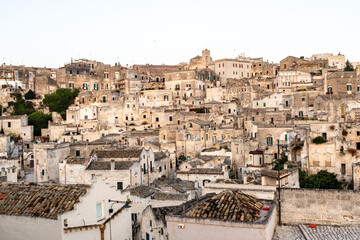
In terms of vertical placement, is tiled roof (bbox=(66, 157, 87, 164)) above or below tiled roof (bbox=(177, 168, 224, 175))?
above

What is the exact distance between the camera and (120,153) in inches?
1271

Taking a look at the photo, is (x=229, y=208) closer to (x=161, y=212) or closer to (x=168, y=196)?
(x=161, y=212)

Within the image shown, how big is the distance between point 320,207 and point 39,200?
10135 mm

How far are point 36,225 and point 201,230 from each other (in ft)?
19.1

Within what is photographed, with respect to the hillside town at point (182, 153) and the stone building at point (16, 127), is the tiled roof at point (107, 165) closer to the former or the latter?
the hillside town at point (182, 153)

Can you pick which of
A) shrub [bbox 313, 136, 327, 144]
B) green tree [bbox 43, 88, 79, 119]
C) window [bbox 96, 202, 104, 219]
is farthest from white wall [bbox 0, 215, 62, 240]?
green tree [bbox 43, 88, 79, 119]

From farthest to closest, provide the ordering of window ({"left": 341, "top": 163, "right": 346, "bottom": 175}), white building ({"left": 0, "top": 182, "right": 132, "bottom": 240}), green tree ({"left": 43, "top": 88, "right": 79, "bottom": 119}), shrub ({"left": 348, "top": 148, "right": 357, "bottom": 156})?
green tree ({"left": 43, "top": 88, "right": 79, "bottom": 119}), window ({"left": 341, "top": 163, "right": 346, "bottom": 175}), shrub ({"left": 348, "top": 148, "right": 357, "bottom": 156}), white building ({"left": 0, "top": 182, "right": 132, "bottom": 240})

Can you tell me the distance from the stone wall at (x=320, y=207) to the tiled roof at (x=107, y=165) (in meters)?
17.8

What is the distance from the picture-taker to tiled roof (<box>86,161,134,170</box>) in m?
29.8

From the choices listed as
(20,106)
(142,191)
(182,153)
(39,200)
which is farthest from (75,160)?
(20,106)

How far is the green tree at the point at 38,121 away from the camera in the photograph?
2216 inches

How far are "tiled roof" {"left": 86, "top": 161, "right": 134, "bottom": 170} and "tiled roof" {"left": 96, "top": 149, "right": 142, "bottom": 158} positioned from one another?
117 cm

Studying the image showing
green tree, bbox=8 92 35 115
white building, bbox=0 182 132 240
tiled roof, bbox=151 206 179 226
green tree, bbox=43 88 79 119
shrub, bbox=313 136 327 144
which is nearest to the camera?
white building, bbox=0 182 132 240

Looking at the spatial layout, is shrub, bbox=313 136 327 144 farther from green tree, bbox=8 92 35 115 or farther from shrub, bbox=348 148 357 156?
green tree, bbox=8 92 35 115
